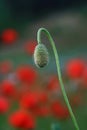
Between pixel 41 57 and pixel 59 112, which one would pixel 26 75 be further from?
pixel 41 57

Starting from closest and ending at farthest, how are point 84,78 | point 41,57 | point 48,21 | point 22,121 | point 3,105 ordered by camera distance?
point 41,57 → point 22,121 → point 3,105 → point 84,78 → point 48,21

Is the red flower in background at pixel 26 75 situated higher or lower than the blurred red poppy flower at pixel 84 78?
higher

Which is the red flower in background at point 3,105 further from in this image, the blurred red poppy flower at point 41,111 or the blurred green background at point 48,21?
the blurred green background at point 48,21

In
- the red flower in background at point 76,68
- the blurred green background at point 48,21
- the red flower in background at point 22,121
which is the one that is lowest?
the red flower in background at point 22,121

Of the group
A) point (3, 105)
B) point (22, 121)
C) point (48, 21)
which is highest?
point (48, 21)

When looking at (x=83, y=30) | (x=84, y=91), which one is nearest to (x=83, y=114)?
(x=84, y=91)

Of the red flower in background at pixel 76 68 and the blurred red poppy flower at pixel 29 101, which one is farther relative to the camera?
the red flower in background at pixel 76 68

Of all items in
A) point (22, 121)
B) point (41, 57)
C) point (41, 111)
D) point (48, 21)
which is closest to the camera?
point (41, 57)

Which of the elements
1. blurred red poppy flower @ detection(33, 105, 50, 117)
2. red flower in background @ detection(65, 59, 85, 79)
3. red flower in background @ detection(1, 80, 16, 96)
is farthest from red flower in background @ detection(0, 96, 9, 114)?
red flower in background @ detection(65, 59, 85, 79)

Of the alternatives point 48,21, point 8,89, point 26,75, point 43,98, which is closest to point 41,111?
point 43,98

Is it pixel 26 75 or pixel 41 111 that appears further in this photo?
pixel 26 75

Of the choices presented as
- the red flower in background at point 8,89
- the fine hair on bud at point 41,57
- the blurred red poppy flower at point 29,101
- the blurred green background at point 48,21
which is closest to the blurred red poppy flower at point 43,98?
the blurred red poppy flower at point 29,101
